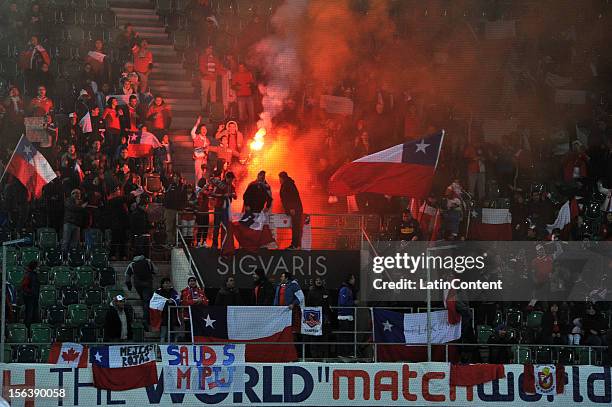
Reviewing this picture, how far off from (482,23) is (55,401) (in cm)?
1392

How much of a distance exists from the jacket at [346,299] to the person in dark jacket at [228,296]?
151 cm

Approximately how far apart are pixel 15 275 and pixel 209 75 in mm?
6299

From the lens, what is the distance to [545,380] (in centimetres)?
1794

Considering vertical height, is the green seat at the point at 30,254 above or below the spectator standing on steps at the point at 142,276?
above

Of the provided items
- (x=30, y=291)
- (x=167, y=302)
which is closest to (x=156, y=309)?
(x=167, y=302)

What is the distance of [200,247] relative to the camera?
21.2m

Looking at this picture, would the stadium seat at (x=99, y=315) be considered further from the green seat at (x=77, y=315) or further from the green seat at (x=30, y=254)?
the green seat at (x=30, y=254)

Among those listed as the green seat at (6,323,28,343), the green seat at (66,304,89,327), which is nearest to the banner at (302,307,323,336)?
the green seat at (66,304,89,327)

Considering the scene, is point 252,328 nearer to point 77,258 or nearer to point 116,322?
point 116,322

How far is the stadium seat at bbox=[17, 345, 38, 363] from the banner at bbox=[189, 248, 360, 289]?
9.94 feet

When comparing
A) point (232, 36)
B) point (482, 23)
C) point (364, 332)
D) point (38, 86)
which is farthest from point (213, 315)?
point (482, 23)

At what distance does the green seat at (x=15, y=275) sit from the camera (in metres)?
20.9

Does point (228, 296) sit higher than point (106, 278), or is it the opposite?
point (106, 278)

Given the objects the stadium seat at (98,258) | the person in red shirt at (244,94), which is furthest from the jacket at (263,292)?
the person in red shirt at (244,94)
